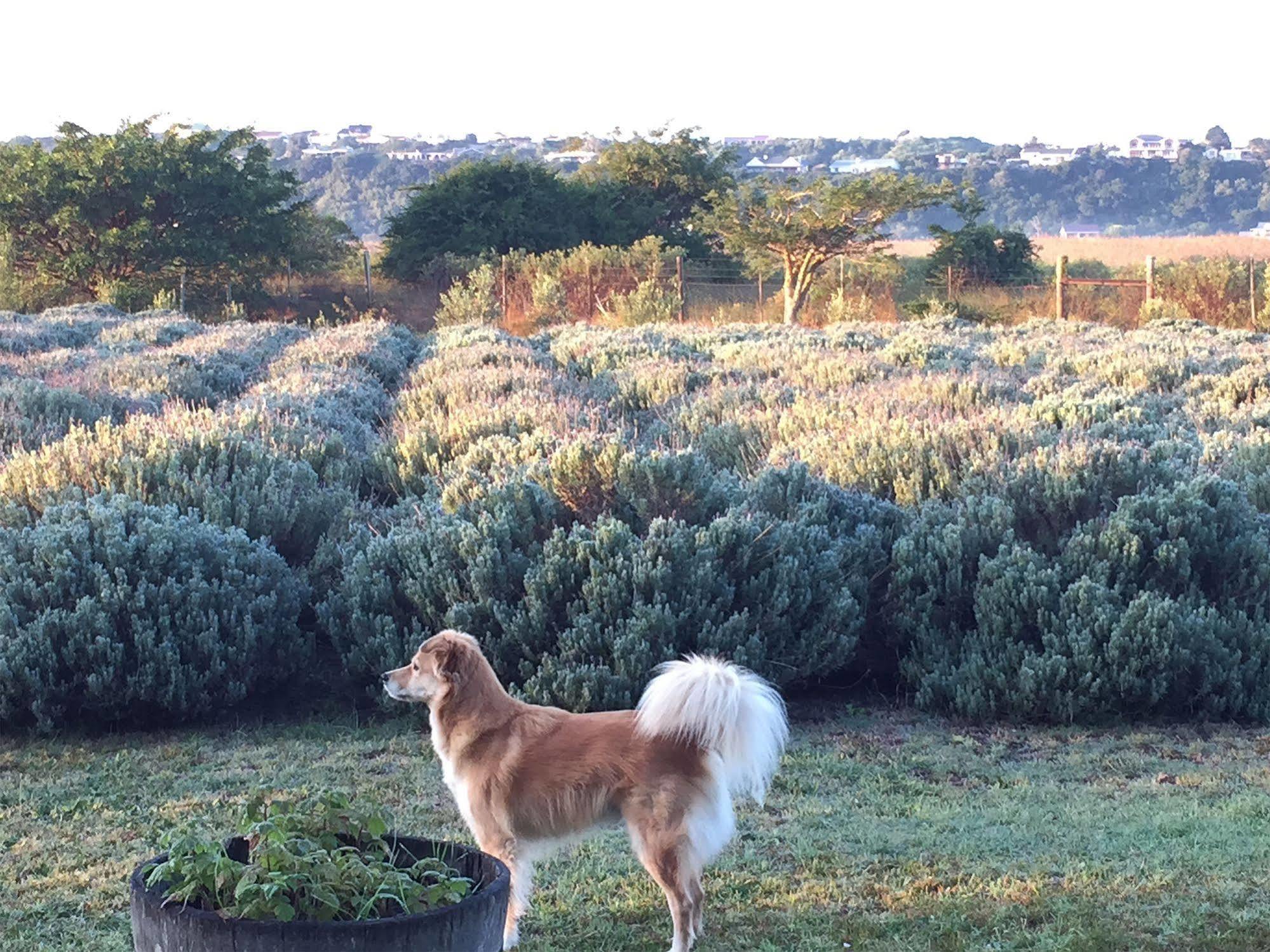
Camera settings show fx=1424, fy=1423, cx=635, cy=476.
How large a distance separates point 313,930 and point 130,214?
44.8m

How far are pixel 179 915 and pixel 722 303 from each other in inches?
1522

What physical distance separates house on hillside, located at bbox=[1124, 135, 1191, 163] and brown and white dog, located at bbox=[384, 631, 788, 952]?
152 m

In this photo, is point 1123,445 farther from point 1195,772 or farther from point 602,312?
point 602,312

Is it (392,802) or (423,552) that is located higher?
(423,552)

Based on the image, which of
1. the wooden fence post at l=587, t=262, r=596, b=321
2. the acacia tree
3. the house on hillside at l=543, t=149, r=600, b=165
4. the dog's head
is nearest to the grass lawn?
the dog's head

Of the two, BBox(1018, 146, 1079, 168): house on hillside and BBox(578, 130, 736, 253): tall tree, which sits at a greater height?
BBox(1018, 146, 1079, 168): house on hillside

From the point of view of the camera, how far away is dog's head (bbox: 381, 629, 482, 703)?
524 cm

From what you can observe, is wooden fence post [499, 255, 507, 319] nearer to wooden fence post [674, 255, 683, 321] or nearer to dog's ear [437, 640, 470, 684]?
wooden fence post [674, 255, 683, 321]

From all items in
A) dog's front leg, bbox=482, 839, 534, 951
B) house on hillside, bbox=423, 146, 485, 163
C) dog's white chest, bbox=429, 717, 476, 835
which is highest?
house on hillside, bbox=423, 146, 485, 163

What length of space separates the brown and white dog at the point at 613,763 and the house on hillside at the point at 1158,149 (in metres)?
152

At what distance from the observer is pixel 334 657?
9.35 metres

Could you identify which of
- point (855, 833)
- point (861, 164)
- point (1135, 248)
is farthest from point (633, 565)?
point (861, 164)

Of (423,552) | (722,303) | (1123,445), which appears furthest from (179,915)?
(722,303)

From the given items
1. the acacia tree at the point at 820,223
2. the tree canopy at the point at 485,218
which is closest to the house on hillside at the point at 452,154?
the tree canopy at the point at 485,218
